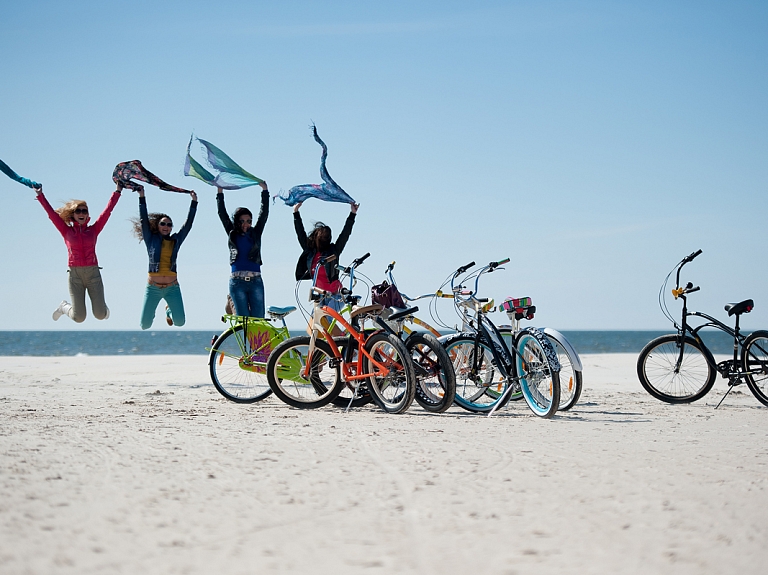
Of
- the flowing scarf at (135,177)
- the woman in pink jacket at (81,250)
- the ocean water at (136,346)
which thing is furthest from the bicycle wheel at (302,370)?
the ocean water at (136,346)

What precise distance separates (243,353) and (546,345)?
10.5ft

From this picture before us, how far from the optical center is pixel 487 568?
7.80 ft

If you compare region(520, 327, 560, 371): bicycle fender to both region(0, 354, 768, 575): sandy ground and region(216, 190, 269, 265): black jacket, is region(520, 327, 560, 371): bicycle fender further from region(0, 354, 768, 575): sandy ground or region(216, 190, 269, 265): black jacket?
region(216, 190, 269, 265): black jacket

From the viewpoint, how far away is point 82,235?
9695mm

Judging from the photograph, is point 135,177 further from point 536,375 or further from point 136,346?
point 136,346

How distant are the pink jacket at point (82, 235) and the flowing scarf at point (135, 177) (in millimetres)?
253

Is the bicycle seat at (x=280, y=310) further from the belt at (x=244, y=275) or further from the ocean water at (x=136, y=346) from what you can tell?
the ocean water at (x=136, y=346)

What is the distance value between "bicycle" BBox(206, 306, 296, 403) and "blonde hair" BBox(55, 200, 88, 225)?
324 cm

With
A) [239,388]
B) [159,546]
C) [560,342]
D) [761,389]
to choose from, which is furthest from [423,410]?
[159,546]

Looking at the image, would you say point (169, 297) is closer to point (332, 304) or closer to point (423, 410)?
point (332, 304)

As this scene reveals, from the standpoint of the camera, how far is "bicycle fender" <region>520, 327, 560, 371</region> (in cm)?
610

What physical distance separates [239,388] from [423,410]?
208 centimetres

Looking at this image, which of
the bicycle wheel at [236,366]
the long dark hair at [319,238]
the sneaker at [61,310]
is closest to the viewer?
the bicycle wheel at [236,366]

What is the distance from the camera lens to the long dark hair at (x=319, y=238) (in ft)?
26.7
